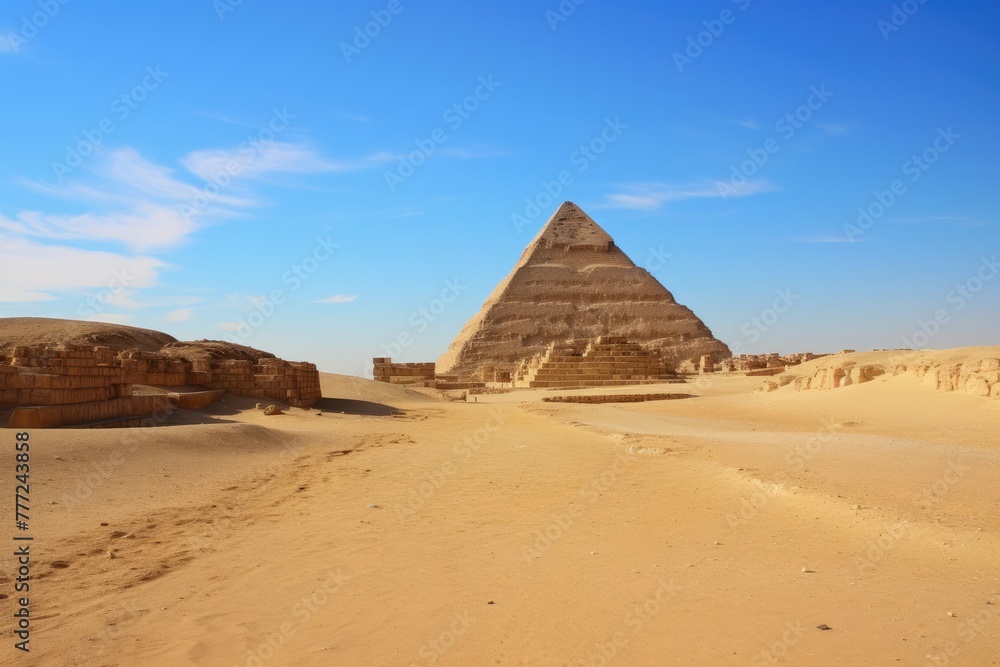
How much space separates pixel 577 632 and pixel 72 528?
162 inches

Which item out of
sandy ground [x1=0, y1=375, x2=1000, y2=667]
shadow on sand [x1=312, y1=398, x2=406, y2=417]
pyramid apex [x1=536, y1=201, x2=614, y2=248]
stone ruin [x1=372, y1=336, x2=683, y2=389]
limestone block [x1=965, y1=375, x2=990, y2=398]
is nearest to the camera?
sandy ground [x1=0, y1=375, x2=1000, y2=667]

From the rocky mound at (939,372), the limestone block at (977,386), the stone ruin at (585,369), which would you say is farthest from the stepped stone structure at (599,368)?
the limestone block at (977,386)

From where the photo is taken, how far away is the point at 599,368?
3609 cm

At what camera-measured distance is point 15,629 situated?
3.31 meters

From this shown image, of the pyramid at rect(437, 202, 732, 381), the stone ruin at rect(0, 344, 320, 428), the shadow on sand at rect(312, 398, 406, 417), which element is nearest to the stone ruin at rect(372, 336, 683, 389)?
the shadow on sand at rect(312, 398, 406, 417)

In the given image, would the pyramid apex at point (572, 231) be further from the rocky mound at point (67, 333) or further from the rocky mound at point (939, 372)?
the rocky mound at point (939, 372)

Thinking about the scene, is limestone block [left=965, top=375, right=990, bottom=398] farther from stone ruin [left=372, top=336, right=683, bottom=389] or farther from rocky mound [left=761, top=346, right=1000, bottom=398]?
stone ruin [left=372, top=336, right=683, bottom=389]

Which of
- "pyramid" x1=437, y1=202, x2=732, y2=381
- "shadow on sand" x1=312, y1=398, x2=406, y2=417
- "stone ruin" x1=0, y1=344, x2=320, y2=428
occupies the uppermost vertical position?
"pyramid" x1=437, y1=202, x2=732, y2=381

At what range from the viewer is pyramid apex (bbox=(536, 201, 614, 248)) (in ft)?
335

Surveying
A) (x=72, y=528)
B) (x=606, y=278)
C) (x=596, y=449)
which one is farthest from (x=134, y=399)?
(x=606, y=278)

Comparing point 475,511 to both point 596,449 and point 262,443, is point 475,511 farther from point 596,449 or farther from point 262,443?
point 262,443

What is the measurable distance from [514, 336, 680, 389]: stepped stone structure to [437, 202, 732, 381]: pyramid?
117 feet

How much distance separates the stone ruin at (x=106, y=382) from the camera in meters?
8.86

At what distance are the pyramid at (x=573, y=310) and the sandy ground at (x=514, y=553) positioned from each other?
215 feet
